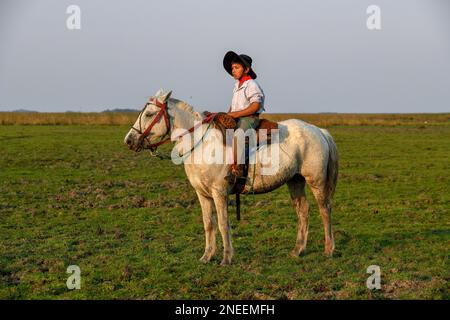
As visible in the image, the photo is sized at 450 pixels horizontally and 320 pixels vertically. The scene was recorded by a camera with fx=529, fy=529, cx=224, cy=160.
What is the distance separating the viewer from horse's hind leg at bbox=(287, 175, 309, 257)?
8.59m

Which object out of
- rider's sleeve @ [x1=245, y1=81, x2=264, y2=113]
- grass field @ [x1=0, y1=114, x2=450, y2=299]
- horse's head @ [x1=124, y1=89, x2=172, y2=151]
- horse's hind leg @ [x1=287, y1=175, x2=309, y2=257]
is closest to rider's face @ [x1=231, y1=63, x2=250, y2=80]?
rider's sleeve @ [x1=245, y1=81, x2=264, y2=113]

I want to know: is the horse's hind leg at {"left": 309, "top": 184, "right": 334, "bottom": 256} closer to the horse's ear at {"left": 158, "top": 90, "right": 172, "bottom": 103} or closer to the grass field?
the grass field

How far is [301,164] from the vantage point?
835cm

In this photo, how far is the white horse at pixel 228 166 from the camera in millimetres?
7680

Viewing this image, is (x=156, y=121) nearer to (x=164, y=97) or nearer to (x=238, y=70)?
(x=164, y=97)

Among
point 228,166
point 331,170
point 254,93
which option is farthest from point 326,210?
point 254,93

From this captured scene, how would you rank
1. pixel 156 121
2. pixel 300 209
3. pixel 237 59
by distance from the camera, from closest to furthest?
pixel 156 121
pixel 237 59
pixel 300 209

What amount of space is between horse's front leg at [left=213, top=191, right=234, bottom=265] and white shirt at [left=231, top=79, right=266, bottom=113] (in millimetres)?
1387

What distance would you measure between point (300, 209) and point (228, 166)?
1748mm

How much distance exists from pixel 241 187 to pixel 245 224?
10.6 feet

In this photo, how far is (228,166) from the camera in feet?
25.3
